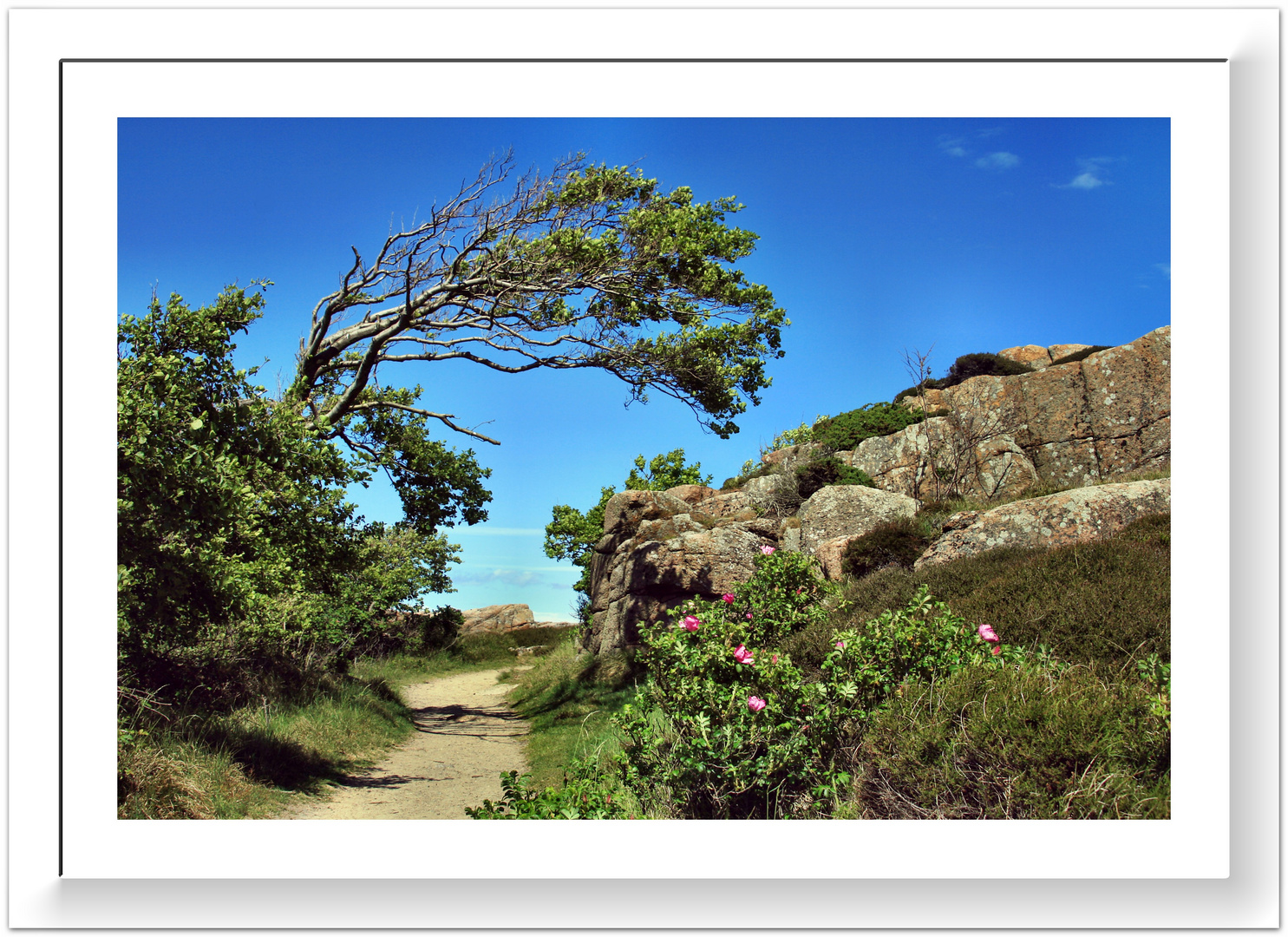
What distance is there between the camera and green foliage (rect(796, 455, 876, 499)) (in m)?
18.2

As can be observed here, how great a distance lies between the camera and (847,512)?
14.8m

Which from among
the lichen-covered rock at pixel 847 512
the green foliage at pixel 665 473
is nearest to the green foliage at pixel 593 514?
the green foliage at pixel 665 473

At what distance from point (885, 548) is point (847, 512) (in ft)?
8.98

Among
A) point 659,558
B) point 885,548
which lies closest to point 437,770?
point 659,558

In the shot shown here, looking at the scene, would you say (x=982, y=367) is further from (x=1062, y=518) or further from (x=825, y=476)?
(x=1062, y=518)

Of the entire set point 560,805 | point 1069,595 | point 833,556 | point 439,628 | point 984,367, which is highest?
point 984,367

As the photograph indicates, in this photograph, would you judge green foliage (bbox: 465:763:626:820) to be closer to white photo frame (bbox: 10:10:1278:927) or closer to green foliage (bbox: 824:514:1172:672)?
white photo frame (bbox: 10:10:1278:927)

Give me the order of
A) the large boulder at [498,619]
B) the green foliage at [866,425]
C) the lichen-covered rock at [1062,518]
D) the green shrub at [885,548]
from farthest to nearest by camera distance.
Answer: the large boulder at [498,619] → the green foliage at [866,425] → the green shrub at [885,548] → the lichen-covered rock at [1062,518]

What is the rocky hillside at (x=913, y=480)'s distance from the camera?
14984 millimetres

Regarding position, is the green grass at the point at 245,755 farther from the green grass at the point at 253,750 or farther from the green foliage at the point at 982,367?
the green foliage at the point at 982,367

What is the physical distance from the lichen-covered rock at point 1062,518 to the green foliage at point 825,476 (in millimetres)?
7598

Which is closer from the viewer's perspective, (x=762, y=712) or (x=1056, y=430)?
(x=762, y=712)

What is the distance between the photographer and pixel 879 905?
415 cm
